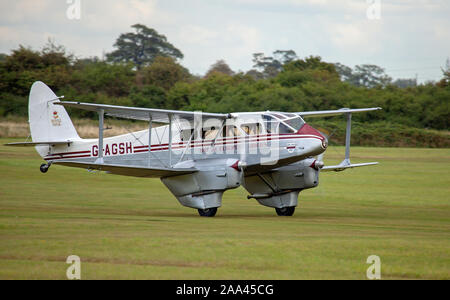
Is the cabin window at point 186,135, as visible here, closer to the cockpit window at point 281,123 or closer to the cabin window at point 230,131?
the cabin window at point 230,131

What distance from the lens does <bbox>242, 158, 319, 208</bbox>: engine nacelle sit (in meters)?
21.6

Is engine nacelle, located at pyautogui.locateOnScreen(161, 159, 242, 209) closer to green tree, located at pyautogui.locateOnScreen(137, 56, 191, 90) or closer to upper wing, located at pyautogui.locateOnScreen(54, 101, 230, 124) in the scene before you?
upper wing, located at pyautogui.locateOnScreen(54, 101, 230, 124)

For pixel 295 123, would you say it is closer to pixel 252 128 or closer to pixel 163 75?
pixel 252 128

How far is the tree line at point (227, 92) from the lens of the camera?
209ft

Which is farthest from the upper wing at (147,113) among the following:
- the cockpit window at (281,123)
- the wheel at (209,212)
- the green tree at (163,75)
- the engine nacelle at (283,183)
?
the green tree at (163,75)

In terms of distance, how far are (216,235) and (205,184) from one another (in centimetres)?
546

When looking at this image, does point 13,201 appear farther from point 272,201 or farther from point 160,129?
point 272,201

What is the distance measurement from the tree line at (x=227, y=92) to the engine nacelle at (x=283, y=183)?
3021 cm

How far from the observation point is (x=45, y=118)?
23891mm

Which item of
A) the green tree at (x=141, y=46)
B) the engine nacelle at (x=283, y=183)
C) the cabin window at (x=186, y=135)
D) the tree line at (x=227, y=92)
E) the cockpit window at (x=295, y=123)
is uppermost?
the green tree at (x=141, y=46)

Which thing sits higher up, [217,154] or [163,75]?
[163,75]

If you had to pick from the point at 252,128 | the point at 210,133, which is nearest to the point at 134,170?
the point at 210,133

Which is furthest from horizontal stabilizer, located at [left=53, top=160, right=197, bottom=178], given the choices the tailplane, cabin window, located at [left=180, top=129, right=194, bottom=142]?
the tailplane

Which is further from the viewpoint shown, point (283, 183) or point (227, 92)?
point (227, 92)
